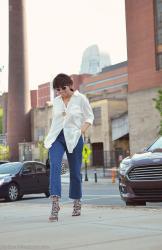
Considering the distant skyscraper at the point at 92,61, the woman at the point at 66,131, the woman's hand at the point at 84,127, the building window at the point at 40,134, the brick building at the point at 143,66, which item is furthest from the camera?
the distant skyscraper at the point at 92,61

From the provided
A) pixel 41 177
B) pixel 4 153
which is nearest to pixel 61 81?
pixel 41 177

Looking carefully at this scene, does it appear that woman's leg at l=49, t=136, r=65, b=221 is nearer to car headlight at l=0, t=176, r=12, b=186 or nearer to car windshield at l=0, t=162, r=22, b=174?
car headlight at l=0, t=176, r=12, b=186

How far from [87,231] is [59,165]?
1419 millimetres

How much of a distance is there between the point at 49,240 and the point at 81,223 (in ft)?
4.27

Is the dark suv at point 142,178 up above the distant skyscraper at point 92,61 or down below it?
below

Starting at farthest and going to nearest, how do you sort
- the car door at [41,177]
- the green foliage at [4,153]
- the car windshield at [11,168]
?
the green foliage at [4,153] < the car door at [41,177] < the car windshield at [11,168]

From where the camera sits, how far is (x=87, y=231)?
6.02 m

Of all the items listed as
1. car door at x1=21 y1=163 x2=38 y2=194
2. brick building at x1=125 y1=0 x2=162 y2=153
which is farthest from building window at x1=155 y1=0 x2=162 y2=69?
car door at x1=21 y1=163 x2=38 y2=194

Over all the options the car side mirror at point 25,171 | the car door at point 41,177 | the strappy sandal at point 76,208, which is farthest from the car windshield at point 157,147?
the car door at point 41,177

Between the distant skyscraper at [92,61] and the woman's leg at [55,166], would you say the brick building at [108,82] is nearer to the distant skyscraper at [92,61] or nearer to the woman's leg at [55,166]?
the distant skyscraper at [92,61]

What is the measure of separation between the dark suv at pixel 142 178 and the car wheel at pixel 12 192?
29.3 ft

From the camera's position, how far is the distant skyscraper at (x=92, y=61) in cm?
18675

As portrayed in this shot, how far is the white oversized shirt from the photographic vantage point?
732cm

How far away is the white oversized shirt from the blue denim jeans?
3.3 inches
